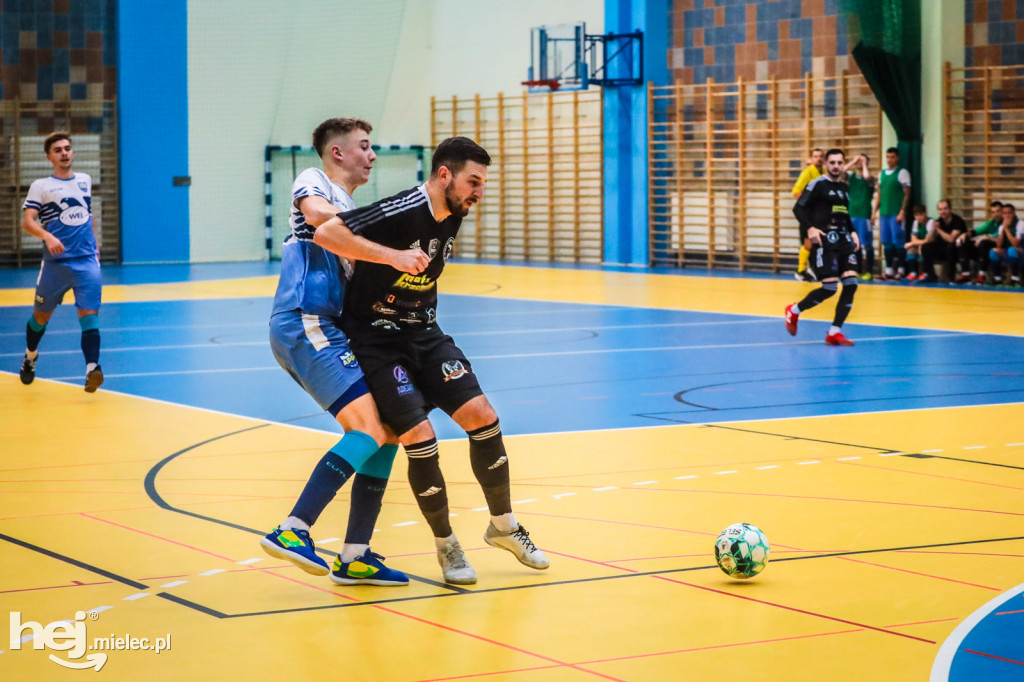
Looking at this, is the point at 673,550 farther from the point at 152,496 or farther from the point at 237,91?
the point at 237,91

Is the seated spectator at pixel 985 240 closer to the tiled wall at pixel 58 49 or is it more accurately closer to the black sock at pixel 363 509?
the black sock at pixel 363 509

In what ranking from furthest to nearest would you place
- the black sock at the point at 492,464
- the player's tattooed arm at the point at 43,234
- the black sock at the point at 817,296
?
the black sock at the point at 817,296 → the player's tattooed arm at the point at 43,234 → the black sock at the point at 492,464

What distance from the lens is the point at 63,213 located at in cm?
1125

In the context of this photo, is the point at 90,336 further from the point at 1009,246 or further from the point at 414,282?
the point at 1009,246

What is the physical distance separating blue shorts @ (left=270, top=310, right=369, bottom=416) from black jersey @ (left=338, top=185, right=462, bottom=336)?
4.5 inches

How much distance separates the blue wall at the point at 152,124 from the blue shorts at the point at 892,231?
47.0 feet

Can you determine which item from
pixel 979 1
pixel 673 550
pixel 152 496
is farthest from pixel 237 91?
pixel 673 550

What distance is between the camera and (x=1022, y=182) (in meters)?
20.4

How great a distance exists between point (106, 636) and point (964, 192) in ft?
62.2

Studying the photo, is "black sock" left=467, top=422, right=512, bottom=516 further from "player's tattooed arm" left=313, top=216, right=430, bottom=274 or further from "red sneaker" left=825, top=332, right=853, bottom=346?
"red sneaker" left=825, top=332, right=853, bottom=346

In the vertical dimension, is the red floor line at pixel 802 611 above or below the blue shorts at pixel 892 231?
below

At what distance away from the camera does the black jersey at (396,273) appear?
17.1 ft

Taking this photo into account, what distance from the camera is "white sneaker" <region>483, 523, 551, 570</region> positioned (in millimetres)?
5484

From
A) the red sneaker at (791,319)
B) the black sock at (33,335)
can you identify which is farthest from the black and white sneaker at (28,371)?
the red sneaker at (791,319)
